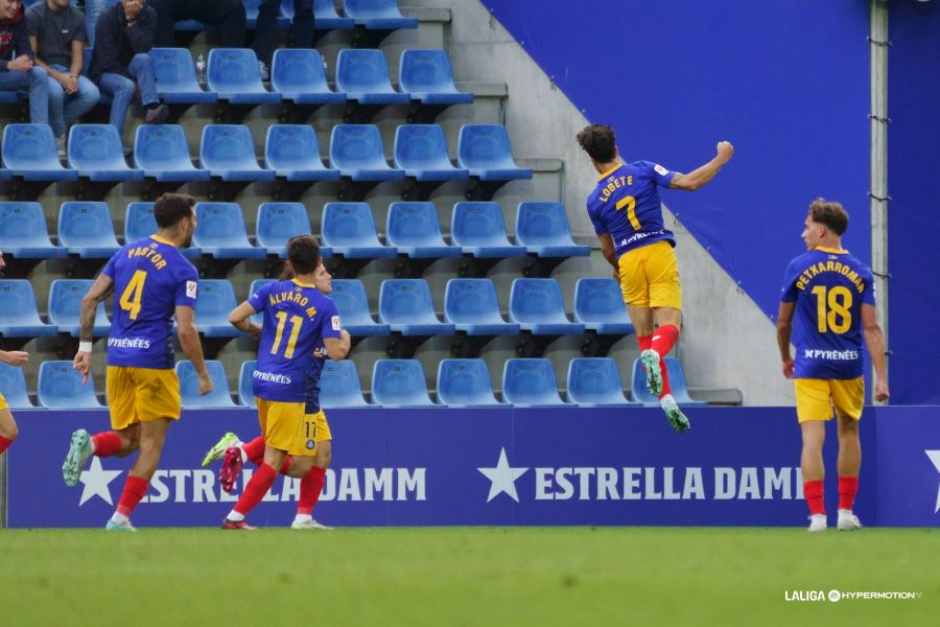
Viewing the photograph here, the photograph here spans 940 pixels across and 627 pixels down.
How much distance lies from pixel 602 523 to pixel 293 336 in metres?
3.81

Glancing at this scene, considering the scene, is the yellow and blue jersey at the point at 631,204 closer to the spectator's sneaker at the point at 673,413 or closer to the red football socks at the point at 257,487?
the spectator's sneaker at the point at 673,413

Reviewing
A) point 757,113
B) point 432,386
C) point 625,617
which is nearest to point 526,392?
point 432,386

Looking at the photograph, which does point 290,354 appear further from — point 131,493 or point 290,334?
point 131,493

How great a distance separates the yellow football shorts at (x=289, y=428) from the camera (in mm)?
12570

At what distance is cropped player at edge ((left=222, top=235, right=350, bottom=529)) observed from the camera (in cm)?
1245

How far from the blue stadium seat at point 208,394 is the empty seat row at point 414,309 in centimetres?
48

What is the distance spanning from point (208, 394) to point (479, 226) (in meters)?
3.31

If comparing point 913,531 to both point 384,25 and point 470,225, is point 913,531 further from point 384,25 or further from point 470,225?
point 384,25

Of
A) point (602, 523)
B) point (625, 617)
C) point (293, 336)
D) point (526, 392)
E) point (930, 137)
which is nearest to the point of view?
point (625, 617)

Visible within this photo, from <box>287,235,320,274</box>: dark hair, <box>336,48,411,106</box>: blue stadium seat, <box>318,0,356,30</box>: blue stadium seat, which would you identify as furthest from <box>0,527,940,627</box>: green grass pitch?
<box>318,0,356,30</box>: blue stadium seat

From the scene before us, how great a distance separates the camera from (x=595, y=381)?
57.6ft

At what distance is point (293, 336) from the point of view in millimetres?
12531

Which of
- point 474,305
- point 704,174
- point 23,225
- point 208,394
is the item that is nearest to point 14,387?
point 208,394

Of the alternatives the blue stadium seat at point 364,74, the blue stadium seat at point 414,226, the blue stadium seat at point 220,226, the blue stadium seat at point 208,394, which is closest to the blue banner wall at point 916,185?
the blue stadium seat at point 414,226
